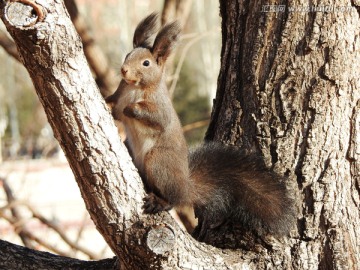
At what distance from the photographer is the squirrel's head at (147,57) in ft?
8.33

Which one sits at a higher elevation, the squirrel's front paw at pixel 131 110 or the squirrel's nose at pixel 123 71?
the squirrel's nose at pixel 123 71

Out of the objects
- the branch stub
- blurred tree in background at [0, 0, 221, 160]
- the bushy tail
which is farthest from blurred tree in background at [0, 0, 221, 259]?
the branch stub

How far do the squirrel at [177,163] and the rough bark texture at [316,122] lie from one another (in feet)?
0.28

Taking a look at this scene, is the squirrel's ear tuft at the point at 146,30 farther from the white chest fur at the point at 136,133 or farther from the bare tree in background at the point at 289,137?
the bare tree in background at the point at 289,137

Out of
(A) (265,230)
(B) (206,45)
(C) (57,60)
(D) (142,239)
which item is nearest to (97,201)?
(D) (142,239)

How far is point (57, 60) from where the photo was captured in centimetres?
171

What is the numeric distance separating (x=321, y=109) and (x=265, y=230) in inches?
18.5

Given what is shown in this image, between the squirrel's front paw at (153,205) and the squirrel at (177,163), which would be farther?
the squirrel at (177,163)

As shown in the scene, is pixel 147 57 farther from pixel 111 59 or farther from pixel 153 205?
pixel 111 59

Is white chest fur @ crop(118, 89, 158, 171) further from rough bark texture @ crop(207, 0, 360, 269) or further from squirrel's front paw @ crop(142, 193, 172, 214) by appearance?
rough bark texture @ crop(207, 0, 360, 269)

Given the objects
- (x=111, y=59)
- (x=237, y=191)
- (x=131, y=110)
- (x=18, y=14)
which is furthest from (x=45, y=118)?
(x=18, y=14)

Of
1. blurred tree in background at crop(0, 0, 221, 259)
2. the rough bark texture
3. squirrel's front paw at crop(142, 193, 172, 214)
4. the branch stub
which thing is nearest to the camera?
the branch stub

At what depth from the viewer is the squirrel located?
93.1 inches

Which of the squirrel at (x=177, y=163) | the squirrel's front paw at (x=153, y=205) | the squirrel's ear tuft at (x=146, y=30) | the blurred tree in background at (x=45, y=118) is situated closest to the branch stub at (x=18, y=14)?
the squirrel's front paw at (x=153, y=205)
